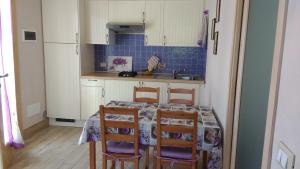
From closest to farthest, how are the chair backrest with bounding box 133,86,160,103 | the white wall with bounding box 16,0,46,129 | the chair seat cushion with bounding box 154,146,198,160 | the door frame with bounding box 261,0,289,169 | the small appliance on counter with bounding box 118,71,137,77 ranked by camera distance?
the door frame with bounding box 261,0,289,169
the chair seat cushion with bounding box 154,146,198,160
the chair backrest with bounding box 133,86,160,103
the white wall with bounding box 16,0,46,129
the small appliance on counter with bounding box 118,71,137,77

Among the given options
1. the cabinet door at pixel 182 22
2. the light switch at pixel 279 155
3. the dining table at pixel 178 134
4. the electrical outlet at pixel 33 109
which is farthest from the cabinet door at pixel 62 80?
the light switch at pixel 279 155

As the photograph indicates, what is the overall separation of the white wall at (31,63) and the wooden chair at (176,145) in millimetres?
2387

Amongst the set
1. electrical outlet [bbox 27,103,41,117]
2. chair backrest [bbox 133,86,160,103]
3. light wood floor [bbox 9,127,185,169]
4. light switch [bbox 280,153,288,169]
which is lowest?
light wood floor [bbox 9,127,185,169]

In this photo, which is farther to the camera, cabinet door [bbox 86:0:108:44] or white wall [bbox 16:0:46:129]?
cabinet door [bbox 86:0:108:44]

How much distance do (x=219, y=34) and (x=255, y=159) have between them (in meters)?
1.46

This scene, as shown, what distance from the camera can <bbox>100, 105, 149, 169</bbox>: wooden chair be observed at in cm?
205

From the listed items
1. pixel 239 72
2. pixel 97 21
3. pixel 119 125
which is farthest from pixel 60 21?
pixel 239 72

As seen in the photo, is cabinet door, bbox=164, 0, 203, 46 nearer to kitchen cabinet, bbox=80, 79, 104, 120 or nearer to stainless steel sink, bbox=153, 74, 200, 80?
stainless steel sink, bbox=153, 74, 200, 80

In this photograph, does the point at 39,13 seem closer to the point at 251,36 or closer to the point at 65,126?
the point at 65,126

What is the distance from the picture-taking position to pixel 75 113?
403cm

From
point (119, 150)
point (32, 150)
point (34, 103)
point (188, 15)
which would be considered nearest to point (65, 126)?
point (34, 103)

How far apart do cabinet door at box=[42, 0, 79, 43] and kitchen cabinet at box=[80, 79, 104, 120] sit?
0.72m

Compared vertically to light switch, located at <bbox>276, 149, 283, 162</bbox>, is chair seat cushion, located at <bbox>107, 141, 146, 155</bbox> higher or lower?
lower

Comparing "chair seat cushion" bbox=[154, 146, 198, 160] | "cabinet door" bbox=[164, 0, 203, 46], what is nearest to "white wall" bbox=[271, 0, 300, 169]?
Answer: "chair seat cushion" bbox=[154, 146, 198, 160]
